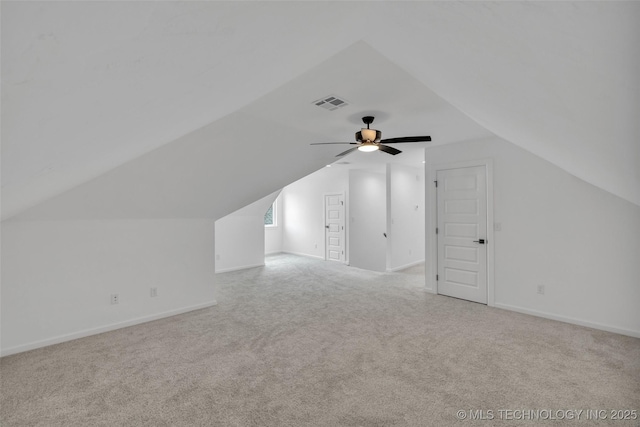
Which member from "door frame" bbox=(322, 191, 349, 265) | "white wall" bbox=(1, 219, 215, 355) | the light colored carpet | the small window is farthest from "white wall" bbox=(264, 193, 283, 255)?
the light colored carpet

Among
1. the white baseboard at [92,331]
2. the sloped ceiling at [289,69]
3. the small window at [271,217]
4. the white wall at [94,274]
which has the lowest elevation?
the white baseboard at [92,331]

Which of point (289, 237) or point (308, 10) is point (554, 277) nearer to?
point (308, 10)

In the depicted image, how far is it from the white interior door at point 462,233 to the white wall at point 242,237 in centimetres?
383

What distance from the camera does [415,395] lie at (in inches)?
87.7

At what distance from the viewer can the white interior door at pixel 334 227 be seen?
320 inches

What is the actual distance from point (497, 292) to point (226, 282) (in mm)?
4787

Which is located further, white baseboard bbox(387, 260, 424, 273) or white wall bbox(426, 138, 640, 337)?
white baseboard bbox(387, 260, 424, 273)

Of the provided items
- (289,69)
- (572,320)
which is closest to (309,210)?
(572,320)

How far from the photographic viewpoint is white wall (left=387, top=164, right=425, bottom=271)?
6.62 m

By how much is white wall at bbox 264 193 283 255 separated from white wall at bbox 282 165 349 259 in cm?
14

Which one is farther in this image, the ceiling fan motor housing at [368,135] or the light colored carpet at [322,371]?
the ceiling fan motor housing at [368,135]

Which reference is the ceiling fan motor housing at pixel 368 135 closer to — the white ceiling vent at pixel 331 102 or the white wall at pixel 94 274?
the white ceiling vent at pixel 331 102

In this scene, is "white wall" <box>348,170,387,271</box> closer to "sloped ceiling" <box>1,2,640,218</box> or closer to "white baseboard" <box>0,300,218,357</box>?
"white baseboard" <box>0,300,218,357</box>

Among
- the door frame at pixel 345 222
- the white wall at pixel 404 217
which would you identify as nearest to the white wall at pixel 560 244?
the white wall at pixel 404 217
